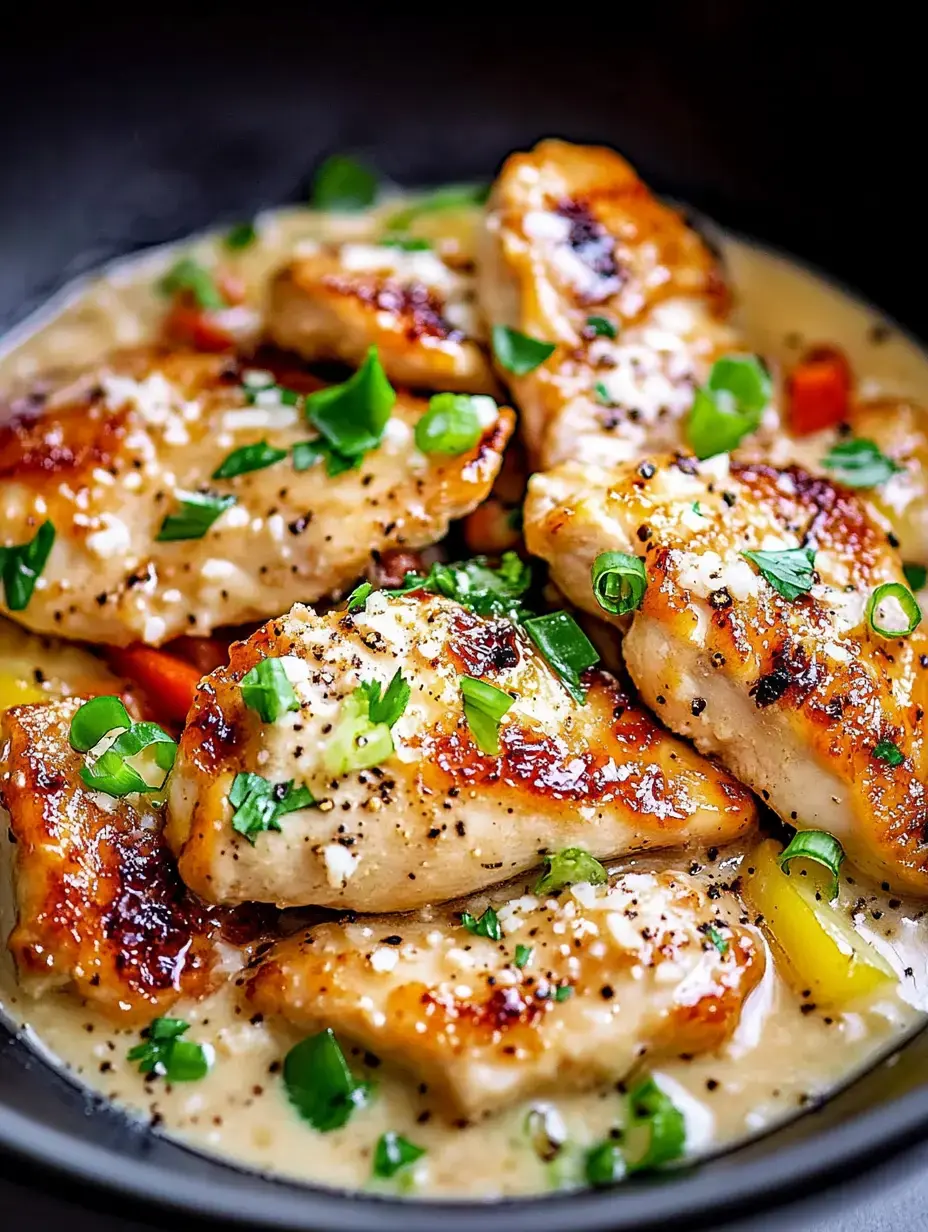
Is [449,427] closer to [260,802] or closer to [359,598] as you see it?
[359,598]

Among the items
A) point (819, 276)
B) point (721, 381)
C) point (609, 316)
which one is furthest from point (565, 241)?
point (819, 276)

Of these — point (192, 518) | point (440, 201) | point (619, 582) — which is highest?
point (440, 201)

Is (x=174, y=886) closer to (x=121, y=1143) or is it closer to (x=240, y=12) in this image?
(x=121, y=1143)

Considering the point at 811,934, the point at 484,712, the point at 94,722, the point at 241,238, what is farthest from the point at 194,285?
the point at 811,934

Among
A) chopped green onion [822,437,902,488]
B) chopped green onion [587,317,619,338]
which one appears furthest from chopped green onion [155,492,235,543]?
chopped green onion [822,437,902,488]

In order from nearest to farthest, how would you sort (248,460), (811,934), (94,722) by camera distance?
(811,934), (94,722), (248,460)

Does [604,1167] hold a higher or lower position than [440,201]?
lower

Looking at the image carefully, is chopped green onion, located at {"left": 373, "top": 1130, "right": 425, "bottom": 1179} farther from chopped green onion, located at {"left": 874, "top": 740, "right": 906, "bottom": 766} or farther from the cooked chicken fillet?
chopped green onion, located at {"left": 874, "top": 740, "right": 906, "bottom": 766}
